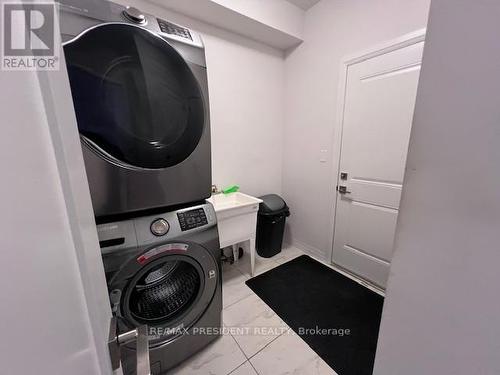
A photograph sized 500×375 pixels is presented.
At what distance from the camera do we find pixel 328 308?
1.62 m

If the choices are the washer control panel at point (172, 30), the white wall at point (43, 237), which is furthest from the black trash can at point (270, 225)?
the white wall at point (43, 237)

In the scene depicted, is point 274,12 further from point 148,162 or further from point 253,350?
point 253,350

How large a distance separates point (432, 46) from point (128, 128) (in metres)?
1.04

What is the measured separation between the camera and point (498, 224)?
34 cm

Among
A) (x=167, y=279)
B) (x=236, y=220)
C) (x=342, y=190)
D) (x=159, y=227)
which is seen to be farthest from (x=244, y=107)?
(x=167, y=279)

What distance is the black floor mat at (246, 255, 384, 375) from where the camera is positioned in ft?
4.18

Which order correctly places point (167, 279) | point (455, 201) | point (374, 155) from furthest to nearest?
point (374, 155) < point (167, 279) < point (455, 201)

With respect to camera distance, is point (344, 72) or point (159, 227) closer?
point (159, 227)

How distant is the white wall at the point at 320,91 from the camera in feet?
5.16

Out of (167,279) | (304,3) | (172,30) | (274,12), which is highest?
(304,3)

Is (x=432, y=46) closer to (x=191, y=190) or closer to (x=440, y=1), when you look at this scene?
(x=440, y=1)

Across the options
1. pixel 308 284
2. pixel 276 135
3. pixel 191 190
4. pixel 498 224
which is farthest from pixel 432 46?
pixel 276 135

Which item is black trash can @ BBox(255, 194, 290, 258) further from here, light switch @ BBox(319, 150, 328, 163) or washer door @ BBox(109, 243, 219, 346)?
washer door @ BBox(109, 243, 219, 346)

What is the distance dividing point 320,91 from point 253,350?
2.31 m
